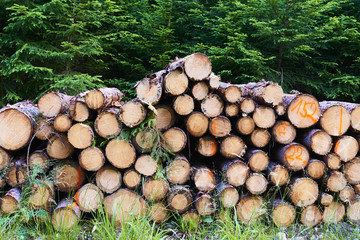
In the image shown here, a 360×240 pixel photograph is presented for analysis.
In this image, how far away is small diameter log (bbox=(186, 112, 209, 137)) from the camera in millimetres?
2396

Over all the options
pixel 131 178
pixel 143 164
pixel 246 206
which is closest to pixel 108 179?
pixel 131 178

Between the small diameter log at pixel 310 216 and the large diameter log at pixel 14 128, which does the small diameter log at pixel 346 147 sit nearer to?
the small diameter log at pixel 310 216

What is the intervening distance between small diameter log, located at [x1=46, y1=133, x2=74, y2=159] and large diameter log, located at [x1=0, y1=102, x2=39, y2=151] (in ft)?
0.66

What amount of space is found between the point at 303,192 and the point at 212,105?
4.03 feet

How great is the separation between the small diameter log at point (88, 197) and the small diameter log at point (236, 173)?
3.89 feet

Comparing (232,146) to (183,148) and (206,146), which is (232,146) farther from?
(183,148)

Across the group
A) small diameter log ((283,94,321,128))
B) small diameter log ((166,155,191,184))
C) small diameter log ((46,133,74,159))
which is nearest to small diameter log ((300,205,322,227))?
small diameter log ((283,94,321,128))

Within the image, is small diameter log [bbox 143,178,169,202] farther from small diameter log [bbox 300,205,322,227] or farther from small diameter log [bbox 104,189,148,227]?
small diameter log [bbox 300,205,322,227]

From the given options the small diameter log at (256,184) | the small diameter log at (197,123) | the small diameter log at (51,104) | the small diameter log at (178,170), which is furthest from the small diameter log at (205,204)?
the small diameter log at (51,104)

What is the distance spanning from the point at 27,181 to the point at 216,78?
196cm

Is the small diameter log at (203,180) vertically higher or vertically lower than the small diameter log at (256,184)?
higher

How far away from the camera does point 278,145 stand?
2686mm

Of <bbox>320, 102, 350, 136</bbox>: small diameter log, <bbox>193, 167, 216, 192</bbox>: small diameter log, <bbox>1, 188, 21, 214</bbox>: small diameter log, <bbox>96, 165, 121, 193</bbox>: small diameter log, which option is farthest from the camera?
<bbox>320, 102, 350, 136</bbox>: small diameter log

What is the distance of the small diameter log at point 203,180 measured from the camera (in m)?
2.42
